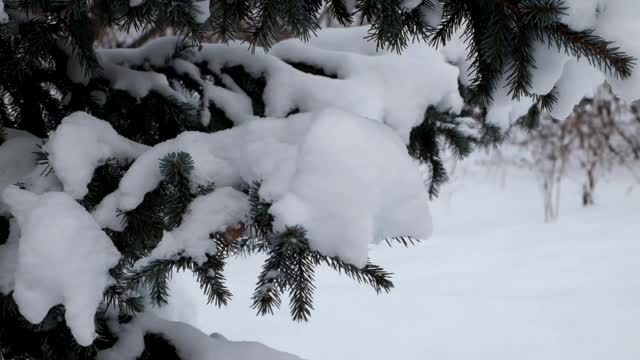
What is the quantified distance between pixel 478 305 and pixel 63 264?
16.1 feet

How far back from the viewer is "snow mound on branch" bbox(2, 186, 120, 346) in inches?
42.1

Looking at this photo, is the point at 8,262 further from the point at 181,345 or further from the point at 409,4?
the point at 409,4

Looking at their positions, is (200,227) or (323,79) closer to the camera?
(200,227)

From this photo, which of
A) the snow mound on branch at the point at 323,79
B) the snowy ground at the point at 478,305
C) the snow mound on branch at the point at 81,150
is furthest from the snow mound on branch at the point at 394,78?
the snowy ground at the point at 478,305

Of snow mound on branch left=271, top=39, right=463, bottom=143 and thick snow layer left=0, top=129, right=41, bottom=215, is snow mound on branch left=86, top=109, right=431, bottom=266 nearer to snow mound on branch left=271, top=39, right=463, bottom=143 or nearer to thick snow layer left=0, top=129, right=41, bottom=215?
thick snow layer left=0, top=129, right=41, bottom=215

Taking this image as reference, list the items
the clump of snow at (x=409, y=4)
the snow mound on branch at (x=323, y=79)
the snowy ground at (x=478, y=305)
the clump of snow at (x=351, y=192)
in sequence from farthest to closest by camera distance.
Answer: the snowy ground at (x=478, y=305) → the snow mound on branch at (x=323, y=79) → the clump of snow at (x=409, y=4) → the clump of snow at (x=351, y=192)

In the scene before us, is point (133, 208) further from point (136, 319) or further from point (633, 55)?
point (633, 55)

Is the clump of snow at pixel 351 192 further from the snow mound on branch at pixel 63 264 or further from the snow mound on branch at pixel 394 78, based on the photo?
the snow mound on branch at pixel 394 78

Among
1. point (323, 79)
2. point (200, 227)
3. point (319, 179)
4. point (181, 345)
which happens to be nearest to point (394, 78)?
point (323, 79)

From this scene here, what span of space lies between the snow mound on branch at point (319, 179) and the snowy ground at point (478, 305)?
98.5 inches

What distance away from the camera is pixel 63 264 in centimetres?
110

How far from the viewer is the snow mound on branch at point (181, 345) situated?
5.73 ft

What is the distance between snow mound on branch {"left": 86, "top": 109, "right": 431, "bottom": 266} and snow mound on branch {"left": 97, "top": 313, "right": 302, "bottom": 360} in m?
0.68

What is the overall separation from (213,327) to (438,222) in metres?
6.91
